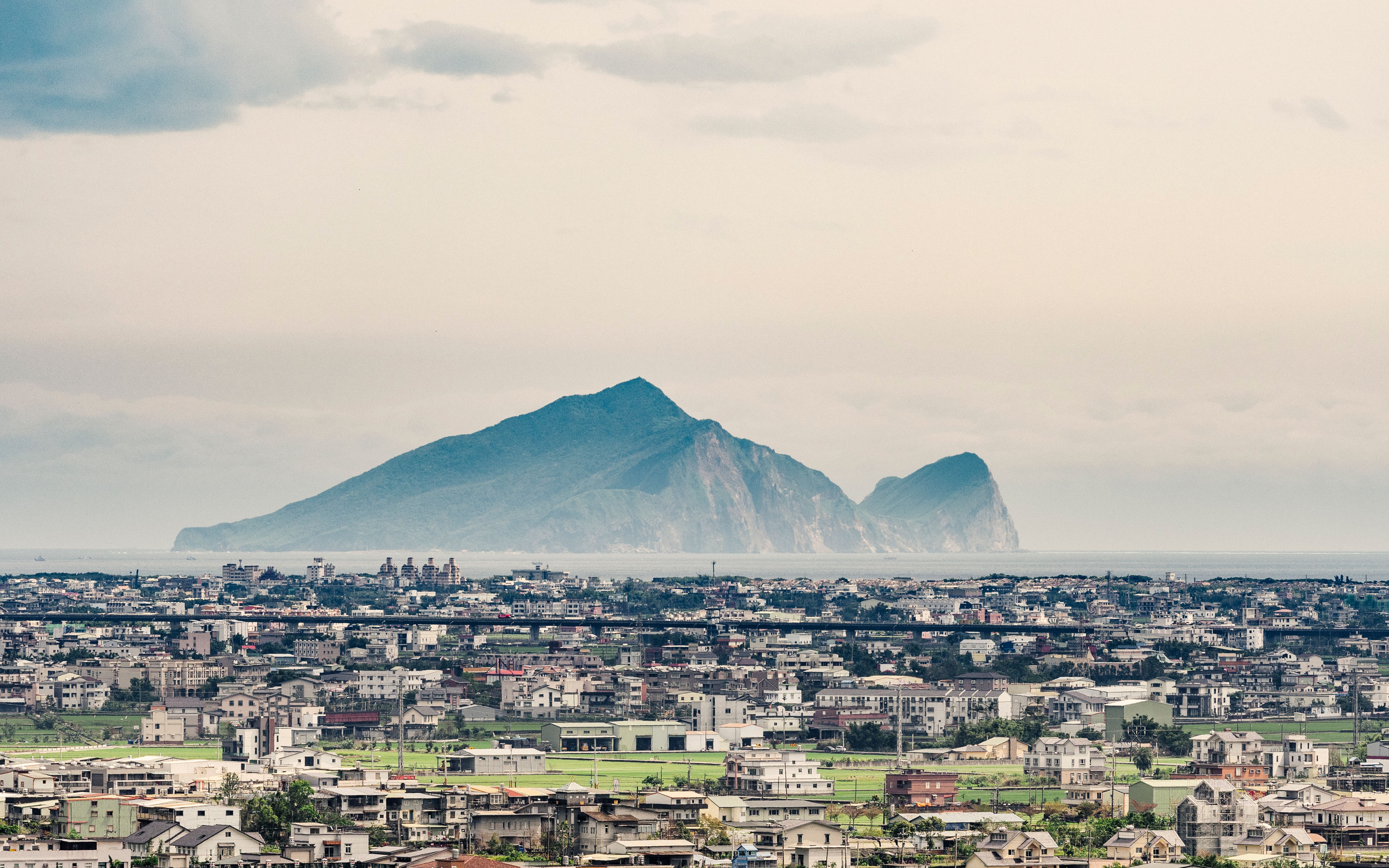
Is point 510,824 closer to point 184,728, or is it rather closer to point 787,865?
point 787,865

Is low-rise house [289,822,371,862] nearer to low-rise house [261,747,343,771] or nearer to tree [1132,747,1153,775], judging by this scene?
low-rise house [261,747,343,771]

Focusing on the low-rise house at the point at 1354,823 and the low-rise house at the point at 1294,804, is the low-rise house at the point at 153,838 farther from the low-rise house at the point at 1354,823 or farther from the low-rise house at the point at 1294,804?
the low-rise house at the point at 1354,823

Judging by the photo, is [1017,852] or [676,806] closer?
[1017,852]

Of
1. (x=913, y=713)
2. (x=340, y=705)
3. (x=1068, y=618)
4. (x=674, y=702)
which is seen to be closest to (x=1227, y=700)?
(x=913, y=713)

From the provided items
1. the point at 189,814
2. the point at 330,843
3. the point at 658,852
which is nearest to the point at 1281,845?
the point at 658,852

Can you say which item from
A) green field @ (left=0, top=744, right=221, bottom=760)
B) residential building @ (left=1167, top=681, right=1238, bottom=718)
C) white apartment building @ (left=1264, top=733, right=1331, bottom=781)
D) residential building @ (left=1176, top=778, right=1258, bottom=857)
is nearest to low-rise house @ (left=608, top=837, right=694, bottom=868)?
residential building @ (left=1176, top=778, right=1258, bottom=857)

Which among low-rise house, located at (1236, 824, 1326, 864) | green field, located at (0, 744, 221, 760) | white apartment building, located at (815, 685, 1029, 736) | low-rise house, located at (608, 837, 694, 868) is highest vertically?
white apartment building, located at (815, 685, 1029, 736)

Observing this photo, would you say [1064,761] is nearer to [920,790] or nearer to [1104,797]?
[1104,797]
